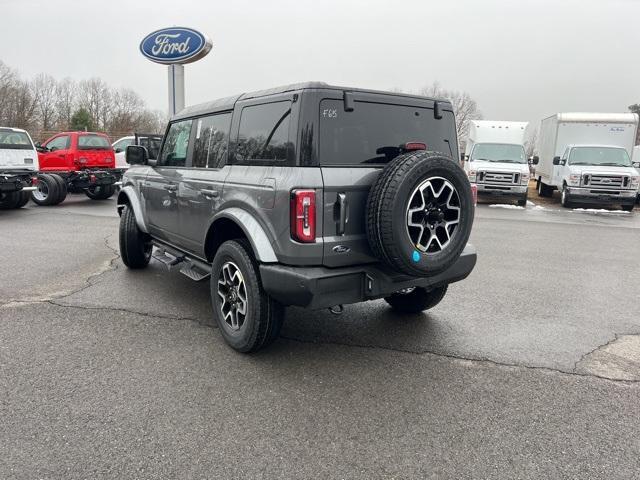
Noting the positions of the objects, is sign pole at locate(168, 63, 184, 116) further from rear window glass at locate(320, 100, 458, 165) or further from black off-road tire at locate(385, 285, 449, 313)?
rear window glass at locate(320, 100, 458, 165)

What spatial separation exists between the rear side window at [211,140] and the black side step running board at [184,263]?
92 cm

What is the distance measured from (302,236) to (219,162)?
1.40 meters

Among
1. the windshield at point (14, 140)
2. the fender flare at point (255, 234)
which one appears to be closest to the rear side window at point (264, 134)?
the fender flare at point (255, 234)

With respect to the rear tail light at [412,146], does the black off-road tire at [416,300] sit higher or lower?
lower

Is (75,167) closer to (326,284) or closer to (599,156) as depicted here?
(326,284)

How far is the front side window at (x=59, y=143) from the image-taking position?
47.2 ft

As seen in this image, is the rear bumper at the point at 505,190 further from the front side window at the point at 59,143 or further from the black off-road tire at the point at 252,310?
the black off-road tire at the point at 252,310

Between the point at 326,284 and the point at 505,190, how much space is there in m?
13.8

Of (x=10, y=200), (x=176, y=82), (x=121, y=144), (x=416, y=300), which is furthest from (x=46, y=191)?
(x=416, y=300)

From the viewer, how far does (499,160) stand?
1655 centimetres

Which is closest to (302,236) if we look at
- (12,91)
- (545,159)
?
(545,159)

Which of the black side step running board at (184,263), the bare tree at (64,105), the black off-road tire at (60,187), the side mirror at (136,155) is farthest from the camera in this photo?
the bare tree at (64,105)

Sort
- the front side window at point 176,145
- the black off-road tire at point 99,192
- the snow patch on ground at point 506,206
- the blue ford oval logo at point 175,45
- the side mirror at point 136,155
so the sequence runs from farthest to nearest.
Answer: the blue ford oval logo at point 175,45, the snow patch on ground at point 506,206, the black off-road tire at point 99,192, the side mirror at point 136,155, the front side window at point 176,145

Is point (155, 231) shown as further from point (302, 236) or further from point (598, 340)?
point (598, 340)
